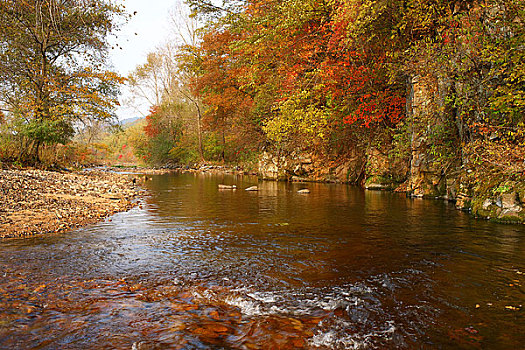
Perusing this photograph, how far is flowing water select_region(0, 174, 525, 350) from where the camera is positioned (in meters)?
2.54

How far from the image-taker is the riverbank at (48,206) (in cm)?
573

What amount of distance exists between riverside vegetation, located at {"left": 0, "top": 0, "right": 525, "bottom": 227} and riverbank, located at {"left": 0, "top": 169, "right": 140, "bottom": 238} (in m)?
4.04

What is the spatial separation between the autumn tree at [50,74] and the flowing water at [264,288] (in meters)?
12.0

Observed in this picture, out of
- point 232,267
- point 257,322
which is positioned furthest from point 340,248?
point 257,322

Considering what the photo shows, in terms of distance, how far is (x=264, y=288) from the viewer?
11.3ft

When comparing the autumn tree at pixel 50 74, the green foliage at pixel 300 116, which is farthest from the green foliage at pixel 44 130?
the green foliage at pixel 300 116

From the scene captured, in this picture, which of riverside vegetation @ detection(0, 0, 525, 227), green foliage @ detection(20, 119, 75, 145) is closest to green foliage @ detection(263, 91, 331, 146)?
riverside vegetation @ detection(0, 0, 525, 227)

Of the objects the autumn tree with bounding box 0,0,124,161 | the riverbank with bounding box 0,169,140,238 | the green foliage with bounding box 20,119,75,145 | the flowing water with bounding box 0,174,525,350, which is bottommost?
the flowing water with bounding box 0,174,525,350

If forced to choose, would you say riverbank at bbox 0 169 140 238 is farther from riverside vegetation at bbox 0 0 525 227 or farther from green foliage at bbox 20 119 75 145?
green foliage at bbox 20 119 75 145

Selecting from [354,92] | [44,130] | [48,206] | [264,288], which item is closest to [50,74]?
[44,130]

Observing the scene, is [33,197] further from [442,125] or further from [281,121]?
[442,125]

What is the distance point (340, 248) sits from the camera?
5.04 m

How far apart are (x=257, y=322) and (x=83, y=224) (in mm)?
5052

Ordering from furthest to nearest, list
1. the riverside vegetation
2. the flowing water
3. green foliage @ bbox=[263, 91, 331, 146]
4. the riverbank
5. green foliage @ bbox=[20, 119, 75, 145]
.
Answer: green foliage @ bbox=[20, 119, 75, 145] → green foliage @ bbox=[263, 91, 331, 146] → the riverside vegetation → the riverbank → the flowing water
